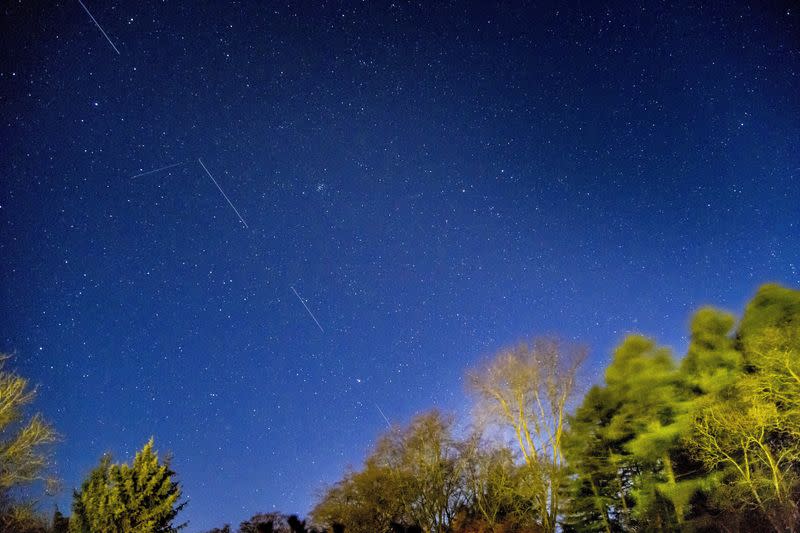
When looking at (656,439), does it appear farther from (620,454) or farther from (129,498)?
(129,498)

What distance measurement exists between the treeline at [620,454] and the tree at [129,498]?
0.16 ft

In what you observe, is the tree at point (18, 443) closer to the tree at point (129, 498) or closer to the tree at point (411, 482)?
the tree at point (129, 498)

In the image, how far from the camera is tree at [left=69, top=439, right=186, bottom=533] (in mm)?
18150

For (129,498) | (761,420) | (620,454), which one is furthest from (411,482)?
(761,420)

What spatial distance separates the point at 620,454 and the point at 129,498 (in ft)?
90.0

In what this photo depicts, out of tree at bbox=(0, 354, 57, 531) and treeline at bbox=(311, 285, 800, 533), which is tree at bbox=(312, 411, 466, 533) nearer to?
treeline at bbox=(311, 285, 800, 533)

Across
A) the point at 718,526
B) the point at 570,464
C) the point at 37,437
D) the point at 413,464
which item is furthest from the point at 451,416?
the point at 37,437

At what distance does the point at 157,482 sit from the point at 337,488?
2398cm

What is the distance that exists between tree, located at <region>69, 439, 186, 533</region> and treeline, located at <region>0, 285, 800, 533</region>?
5cm

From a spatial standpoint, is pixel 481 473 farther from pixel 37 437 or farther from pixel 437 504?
pixel 37 437

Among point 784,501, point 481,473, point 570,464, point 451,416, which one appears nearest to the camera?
point 784,501

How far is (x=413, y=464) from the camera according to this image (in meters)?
36.6

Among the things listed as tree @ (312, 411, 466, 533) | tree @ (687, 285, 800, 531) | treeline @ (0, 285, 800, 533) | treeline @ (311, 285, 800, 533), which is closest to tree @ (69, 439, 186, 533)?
treeline @ (0, 285, 800, 533)

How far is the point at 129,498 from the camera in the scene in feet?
61.4
